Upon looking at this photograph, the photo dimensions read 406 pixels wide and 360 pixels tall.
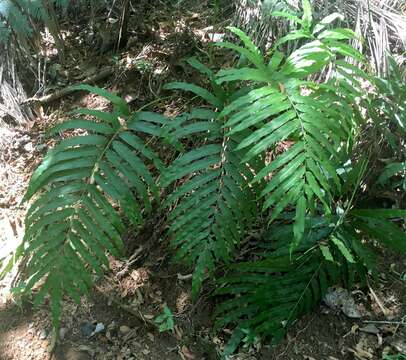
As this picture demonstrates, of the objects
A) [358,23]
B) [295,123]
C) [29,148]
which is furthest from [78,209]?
[358,23]

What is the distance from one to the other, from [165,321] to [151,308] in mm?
110

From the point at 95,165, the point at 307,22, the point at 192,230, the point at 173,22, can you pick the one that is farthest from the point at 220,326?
the point at 173,22

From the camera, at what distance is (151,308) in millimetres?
2377

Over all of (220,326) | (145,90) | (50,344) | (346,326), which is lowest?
(346,326)

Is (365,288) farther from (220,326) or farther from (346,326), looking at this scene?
(220,326)

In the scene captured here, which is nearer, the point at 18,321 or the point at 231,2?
the point at 18,321

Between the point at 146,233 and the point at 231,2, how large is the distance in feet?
5.24

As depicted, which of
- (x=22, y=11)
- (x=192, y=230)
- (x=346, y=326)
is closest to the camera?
(x=192, y=230)

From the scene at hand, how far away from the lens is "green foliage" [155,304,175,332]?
228cm

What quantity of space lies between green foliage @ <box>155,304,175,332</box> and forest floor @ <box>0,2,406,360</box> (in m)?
0.03

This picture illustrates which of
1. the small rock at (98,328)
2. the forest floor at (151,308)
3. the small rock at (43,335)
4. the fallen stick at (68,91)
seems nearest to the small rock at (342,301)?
the forest floor at (151,308)

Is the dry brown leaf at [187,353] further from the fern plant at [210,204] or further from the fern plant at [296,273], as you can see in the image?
the fern plant at [210,204]

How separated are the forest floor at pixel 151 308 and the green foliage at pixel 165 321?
0.10 ft

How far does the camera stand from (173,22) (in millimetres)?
3150
